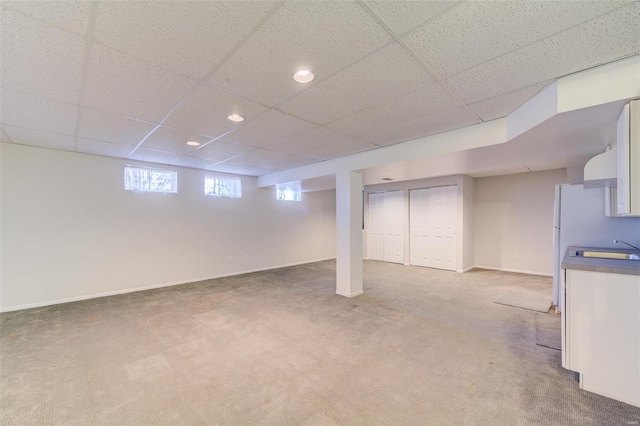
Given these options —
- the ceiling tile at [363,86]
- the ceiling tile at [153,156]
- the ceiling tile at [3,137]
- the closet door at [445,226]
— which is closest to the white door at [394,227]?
the closet door at [445,226]

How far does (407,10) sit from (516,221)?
6429mm

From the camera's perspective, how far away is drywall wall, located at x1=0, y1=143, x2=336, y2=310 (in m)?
3.88

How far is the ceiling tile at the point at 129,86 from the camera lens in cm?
182

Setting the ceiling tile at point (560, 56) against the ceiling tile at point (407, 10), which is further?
the ceiling tile at point (560, 56)

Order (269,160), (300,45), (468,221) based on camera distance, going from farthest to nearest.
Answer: (468,221)
(269,160)
(300,45)

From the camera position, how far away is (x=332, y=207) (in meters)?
8.62

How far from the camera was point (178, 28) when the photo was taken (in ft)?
4.90

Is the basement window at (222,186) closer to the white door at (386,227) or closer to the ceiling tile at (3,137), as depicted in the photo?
the ceiling tile at (3,137)

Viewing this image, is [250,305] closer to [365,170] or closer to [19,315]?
[365,170]

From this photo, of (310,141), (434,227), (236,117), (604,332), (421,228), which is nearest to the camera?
(604,332)

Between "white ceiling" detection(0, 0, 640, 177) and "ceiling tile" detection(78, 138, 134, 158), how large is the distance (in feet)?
2.38

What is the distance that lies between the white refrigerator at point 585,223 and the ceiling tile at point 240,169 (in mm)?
5109

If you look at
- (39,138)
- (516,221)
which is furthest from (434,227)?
(39,138)

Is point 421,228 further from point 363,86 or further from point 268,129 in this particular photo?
point 363,86
